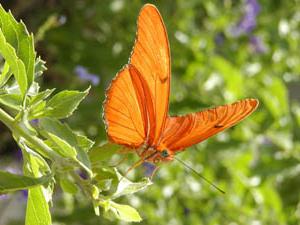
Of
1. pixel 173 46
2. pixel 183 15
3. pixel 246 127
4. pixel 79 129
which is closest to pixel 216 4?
pixel 183 15

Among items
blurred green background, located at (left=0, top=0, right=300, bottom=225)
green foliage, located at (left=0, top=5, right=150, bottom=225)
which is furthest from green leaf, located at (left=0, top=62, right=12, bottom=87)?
blurred green background, located at (left=0, top=0, right=300, bottom=225)

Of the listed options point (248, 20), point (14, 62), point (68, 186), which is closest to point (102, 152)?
point (68, 186)

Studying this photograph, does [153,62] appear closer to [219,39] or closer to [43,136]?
[43,136]

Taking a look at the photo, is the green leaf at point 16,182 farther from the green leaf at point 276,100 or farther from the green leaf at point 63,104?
the green leaf at point 276,100

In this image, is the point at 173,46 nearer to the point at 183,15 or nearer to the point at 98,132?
the point at 183,15

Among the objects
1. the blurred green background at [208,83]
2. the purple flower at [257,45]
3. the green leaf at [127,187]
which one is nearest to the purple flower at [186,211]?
the blurred green background at [208,83]

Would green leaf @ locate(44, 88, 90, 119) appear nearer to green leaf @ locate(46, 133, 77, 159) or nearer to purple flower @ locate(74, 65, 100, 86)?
green leaf @ locate(46, 133, 77, 159)
